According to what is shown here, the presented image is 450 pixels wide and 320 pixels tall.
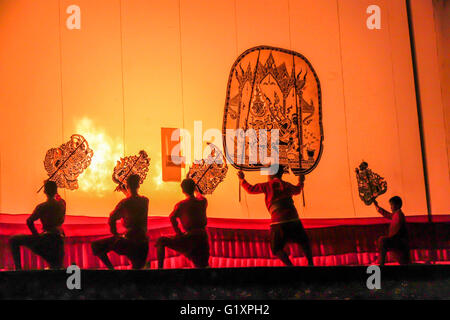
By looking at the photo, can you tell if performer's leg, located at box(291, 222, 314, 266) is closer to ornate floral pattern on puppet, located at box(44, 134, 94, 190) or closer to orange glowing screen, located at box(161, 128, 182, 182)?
orange glowing screen, located at box(161, 128, 182, 182)

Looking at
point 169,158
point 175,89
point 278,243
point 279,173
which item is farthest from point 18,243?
point 279,173

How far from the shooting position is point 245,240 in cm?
722

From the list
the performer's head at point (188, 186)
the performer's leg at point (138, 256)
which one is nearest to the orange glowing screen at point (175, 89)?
the performer's head at point (188, 186)

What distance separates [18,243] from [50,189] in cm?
63

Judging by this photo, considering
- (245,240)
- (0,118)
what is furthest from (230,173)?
(0,118)

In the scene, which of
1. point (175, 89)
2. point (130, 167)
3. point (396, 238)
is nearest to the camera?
point (396, 238)

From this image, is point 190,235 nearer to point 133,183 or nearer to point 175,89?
point 133,183

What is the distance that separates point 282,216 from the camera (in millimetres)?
6926

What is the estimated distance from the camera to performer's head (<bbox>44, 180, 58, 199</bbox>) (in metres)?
6.78

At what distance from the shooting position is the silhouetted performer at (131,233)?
6500mm

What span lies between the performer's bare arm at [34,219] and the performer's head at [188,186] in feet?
4.81

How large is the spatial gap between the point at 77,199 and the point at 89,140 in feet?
2.16
